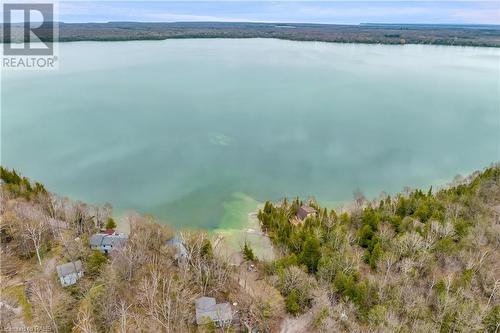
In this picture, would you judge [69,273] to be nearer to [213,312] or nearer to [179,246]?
[179,246]

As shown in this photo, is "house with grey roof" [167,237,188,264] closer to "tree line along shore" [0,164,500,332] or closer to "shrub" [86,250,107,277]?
"tree line along shore" [0,164,500,332]

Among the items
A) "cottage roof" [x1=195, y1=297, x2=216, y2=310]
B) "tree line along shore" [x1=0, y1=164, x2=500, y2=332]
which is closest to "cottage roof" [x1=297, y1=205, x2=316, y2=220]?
"tree line along shore" [x1=0, y1=164, x2=500, y2=332]

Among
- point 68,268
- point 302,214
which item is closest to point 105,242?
point 68,268

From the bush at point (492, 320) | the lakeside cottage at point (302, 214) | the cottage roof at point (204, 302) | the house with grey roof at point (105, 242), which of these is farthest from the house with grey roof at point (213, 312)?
the bush at point (492, 320)

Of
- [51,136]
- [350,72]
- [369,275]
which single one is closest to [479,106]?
[350,72]

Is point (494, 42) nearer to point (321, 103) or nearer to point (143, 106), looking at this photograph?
point (321, 103)

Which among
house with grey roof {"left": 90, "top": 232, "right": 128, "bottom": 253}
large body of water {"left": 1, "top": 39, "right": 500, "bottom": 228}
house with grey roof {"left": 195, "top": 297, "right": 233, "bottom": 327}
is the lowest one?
house with grey roof {"left": 195, "top": 297, "right": 233, "bottom": 327}
